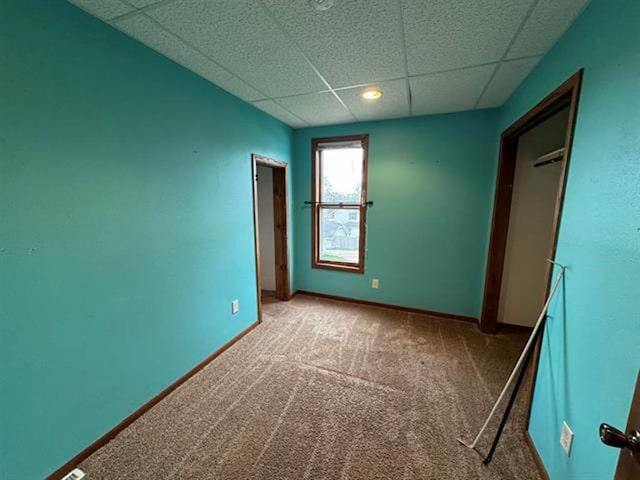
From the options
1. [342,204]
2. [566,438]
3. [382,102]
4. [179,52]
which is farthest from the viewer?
[342,204]

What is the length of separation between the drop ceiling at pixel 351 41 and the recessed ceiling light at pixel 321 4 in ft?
0.08

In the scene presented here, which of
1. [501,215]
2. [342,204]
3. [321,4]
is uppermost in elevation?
[321,4]

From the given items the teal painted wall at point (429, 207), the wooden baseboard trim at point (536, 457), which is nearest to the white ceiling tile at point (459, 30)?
the teal painted wall at point (429, 207)

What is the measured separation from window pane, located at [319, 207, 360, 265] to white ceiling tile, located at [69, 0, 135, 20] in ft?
8.57

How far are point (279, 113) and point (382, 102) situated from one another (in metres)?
1.15

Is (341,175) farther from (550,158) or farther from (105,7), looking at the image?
(105,7)

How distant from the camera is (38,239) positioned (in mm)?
1161

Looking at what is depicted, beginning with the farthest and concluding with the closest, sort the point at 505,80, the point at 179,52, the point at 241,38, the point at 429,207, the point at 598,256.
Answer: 1. the point at 429,207
2. the point at 505,80
3. the point at 179,52
4. the point at 241,38
5. the point at 598,256

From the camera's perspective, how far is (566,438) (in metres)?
1.14

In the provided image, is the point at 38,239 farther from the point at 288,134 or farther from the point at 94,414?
the point at 288,134

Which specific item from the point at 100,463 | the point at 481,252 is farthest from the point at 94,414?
the point at 481,252

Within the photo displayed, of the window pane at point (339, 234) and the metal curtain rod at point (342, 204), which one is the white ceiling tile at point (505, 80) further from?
the window pane at point (339, 234)

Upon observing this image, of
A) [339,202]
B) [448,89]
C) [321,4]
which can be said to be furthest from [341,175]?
[321,4]

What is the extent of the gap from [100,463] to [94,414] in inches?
9.8
